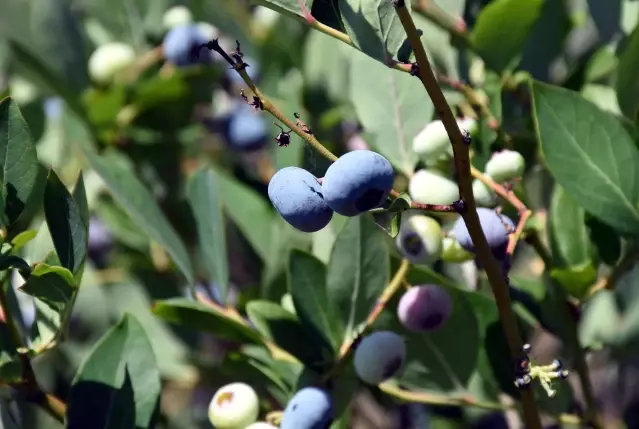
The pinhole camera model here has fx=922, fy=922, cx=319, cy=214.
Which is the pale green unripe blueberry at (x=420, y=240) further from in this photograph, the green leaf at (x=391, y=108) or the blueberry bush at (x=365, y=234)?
the green leaf at (x=391, y=108)

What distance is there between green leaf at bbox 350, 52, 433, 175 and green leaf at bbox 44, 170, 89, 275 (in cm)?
32

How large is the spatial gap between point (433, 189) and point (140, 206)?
33 centimetres

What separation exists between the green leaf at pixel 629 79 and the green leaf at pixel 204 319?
422 mm

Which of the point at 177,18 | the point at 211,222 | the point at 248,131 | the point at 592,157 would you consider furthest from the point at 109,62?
the point at 592,157

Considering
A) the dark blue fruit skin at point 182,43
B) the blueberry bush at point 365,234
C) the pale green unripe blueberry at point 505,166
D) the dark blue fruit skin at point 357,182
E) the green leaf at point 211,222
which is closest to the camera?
the dark blue fruit skin at point 357,182

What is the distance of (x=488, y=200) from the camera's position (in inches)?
32.0

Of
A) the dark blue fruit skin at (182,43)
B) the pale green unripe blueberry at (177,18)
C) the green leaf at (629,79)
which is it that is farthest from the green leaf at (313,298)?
the pale green unripe blueberry at (177,18)

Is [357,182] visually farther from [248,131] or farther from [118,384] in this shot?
[248,131]

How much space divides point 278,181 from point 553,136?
32 centimetres

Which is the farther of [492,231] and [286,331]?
[286,331]

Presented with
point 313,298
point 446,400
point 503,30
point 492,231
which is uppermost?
point 503,30

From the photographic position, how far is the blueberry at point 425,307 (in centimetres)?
80

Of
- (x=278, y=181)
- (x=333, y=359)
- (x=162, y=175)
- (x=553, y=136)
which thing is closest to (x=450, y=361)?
(x=333, y=359)

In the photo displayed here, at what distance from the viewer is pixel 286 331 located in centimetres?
90
